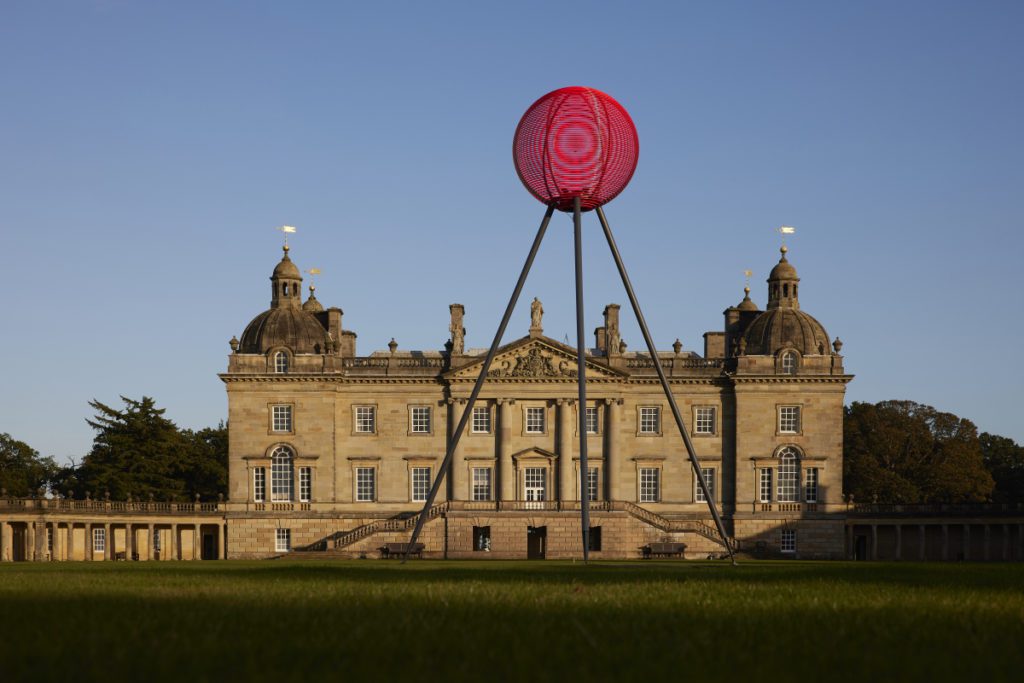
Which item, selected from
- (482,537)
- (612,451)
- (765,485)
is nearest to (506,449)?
(482,537)

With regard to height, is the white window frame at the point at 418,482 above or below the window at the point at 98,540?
above

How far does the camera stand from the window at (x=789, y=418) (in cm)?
6347

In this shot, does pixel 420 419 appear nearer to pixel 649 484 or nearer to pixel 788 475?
pixel 649 484

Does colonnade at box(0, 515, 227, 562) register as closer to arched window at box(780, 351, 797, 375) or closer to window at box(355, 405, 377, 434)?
window at box(355, 405, 377, 434)

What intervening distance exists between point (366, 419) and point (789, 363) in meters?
21.6

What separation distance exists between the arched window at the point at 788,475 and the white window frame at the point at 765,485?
444mm

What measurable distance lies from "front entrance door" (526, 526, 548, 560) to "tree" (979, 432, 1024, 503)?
38.1 m

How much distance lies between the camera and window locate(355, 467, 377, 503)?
208 ft

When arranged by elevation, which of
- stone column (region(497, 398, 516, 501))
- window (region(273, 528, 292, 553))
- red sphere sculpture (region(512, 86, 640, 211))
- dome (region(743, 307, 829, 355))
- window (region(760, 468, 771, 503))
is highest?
red sphere sculpture (region(512, 86, 640, 211))

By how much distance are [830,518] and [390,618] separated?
54.5 m

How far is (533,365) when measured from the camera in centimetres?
6309

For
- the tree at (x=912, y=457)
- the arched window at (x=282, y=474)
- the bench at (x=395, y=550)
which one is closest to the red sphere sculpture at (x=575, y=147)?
the bench at (x=395, y=550)

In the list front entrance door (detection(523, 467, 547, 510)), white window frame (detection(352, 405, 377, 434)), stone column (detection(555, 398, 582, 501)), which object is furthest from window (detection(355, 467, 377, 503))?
stone column (detection(555, 398, 582, 501))

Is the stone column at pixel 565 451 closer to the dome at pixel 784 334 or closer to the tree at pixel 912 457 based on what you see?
the dome at pixel 784 334
